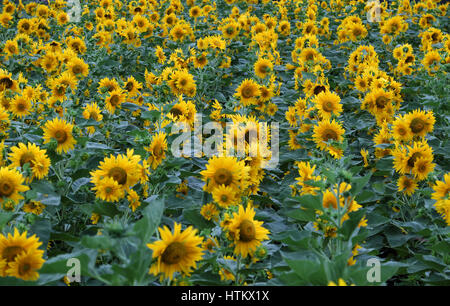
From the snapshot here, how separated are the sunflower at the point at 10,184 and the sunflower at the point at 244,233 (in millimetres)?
1000

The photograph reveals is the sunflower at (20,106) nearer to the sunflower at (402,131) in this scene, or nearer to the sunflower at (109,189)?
the sunflower at (109,189)

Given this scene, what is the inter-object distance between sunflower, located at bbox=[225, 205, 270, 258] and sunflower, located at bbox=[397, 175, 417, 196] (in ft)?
5.09

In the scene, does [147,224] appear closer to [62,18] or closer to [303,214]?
[303,214]

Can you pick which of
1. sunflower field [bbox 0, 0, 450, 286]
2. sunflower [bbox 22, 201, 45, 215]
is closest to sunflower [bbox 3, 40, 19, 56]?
sunflower field [bbox 0, 0, 450, 286]

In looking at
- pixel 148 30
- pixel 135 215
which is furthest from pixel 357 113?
pixel 148 30

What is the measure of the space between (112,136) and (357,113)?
8.01ft

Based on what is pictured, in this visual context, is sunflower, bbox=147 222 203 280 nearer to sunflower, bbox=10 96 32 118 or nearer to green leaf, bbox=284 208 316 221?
green leaf, bbox=284 208 316 221

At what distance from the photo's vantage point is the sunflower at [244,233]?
186 cm

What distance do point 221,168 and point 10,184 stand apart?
1.00 metres

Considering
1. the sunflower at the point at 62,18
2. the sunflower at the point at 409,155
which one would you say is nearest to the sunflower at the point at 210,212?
the sunflower at the point at 409,155

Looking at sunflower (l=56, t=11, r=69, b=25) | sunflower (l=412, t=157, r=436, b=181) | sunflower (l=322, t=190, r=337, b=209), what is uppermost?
sunflower (l=56, t=11, r=69, b=25)

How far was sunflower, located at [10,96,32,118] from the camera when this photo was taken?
367 centimetres

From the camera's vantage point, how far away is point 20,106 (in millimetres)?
3709

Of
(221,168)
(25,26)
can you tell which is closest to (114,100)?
(221,168)
